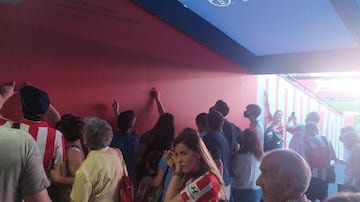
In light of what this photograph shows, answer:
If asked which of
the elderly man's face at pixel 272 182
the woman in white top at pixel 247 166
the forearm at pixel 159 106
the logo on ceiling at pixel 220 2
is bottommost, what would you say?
the woman in white top at pixel 247 166

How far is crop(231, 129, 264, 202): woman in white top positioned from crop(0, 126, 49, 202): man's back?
258 cm

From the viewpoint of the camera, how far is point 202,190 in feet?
6.84

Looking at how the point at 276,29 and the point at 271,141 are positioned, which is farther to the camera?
the point at 271,141

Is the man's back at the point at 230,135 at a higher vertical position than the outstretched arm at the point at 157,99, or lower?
lower

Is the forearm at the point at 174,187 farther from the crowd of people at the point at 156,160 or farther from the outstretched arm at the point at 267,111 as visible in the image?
the outstretched arm at the point at 267,111

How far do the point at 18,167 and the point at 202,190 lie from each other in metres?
0.97

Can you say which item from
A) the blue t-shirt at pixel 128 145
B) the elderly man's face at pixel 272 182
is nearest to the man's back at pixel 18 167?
the elderly man's face at pixel 272 182

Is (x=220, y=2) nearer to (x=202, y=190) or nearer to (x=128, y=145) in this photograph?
(x=128, y=145)

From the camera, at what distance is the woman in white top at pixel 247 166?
3.84 metres

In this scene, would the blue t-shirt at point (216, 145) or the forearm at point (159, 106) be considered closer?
the blue t-shirt at point (216, 145)

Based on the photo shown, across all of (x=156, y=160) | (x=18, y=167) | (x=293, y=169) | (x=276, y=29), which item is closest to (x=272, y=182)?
(x=293, y=169)

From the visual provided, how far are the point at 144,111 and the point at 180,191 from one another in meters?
2.14

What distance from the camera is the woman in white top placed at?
3.84 metres

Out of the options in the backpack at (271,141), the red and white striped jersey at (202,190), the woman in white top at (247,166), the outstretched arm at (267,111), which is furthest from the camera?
the outstretched arm at (267,111)
